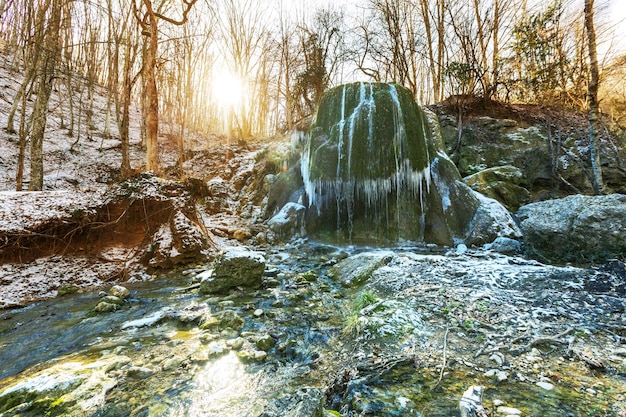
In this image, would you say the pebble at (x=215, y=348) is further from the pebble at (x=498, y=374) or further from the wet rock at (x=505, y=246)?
the wet rock at (x=505, y=246)

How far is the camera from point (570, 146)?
9891 millimetres

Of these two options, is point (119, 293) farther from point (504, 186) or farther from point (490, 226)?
point (504, 186)

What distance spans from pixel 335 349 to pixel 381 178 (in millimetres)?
6139

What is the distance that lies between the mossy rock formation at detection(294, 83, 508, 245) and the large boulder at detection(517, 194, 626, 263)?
1.80 metres

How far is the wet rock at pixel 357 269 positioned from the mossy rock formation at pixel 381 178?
2.81 m

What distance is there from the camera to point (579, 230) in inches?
188

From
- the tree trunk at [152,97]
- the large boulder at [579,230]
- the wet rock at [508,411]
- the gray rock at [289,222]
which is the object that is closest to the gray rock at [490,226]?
the large boulder at [579,230]

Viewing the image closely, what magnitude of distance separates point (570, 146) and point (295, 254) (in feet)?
35.3

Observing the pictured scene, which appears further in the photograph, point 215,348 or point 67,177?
point 67,177

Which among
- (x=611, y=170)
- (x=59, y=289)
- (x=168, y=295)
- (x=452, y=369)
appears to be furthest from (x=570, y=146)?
(x=59, y=289)

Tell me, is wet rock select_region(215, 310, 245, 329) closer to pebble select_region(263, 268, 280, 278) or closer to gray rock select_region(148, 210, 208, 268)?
pebble select_region(263, 268, 280, 278)

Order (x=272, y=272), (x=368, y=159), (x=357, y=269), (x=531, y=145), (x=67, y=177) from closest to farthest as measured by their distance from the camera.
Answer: (x=357, y=269) < (x=272, y=272) < (x=368, y=159) < (x=531, y=145) < (x=67, y=177)

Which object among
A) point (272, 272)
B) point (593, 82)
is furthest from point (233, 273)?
point (593, 82)

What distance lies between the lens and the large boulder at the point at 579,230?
4.41 metres
